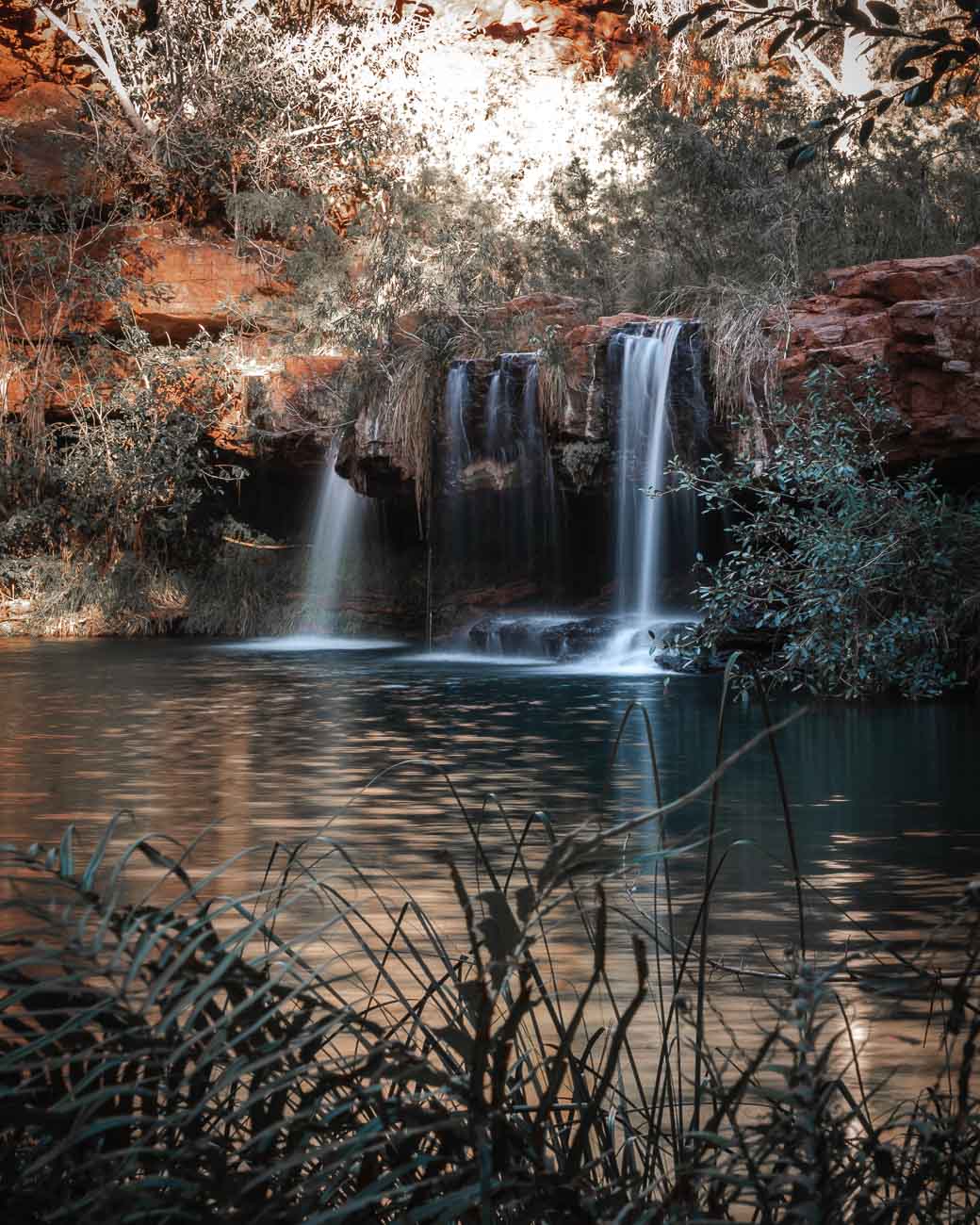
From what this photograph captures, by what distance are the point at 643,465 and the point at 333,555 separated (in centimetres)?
703

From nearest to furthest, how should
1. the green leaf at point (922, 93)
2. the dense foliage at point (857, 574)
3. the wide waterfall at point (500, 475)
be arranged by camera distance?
the green leaf at point (922, 93), the dense foliage at point (857, 574), the wide waterfall at point (500, 475)

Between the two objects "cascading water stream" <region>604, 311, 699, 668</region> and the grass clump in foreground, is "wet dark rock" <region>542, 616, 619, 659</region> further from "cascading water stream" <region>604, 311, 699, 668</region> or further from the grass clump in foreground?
the grass clump in foreground

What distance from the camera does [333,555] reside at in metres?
25.8

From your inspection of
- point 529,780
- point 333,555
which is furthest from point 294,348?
point 529,780

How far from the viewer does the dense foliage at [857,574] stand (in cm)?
1375

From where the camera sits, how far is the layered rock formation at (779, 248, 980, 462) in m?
15.3

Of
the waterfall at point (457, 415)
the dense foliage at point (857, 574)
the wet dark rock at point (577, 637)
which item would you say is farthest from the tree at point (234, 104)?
the dense foliage at point (857, 574)

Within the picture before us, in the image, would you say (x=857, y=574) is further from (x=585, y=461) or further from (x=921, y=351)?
(x=585, y=461)

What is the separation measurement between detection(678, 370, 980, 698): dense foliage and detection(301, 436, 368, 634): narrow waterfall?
1124 cm

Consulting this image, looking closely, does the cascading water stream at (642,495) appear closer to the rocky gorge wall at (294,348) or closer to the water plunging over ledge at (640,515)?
the water plunging over ledge at (640,515)

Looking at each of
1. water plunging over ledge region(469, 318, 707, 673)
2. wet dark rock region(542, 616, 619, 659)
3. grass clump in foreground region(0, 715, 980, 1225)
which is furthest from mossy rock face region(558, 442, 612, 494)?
grass clump in foreground region(0, 715, 980, 1225)

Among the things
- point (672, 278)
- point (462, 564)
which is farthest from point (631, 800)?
point (672, 278)

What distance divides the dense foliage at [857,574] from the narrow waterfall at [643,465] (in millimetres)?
4771

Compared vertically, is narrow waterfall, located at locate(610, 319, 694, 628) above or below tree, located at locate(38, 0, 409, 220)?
below
